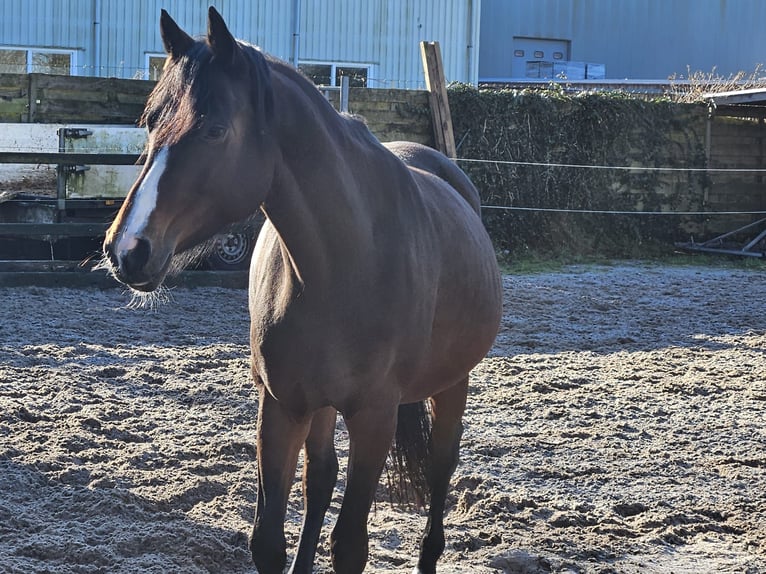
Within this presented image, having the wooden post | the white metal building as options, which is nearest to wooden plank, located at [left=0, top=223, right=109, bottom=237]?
the wooden post

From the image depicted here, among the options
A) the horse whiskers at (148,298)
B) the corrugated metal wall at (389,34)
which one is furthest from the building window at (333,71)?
the horse whiskers at (148,298)

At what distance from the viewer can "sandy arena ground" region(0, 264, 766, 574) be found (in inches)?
135

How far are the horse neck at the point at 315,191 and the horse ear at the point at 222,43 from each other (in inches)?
7.2

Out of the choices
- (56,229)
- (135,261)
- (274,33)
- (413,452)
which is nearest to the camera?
(135,261)

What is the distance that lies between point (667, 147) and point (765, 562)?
10.6 metres

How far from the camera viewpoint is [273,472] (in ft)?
9.32

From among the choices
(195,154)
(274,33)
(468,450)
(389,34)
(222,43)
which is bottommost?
(468,450)

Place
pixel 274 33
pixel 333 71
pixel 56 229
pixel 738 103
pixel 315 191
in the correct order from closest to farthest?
pixel 315 191, pixel 56 229, pixel 738 103, pixel 274 33, pixel 333 71

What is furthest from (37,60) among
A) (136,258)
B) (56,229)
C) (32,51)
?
(136,258)

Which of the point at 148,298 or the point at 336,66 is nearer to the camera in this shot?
the point at 148,298

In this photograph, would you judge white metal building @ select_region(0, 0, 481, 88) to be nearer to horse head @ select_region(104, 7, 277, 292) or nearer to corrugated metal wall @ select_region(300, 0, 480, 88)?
corrugated metal wall @ select_region(300, 0, 480, 88)

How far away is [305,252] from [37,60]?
14036 millimetres

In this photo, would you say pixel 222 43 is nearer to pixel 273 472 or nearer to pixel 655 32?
pixel 273 472

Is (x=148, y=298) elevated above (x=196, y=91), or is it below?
below
